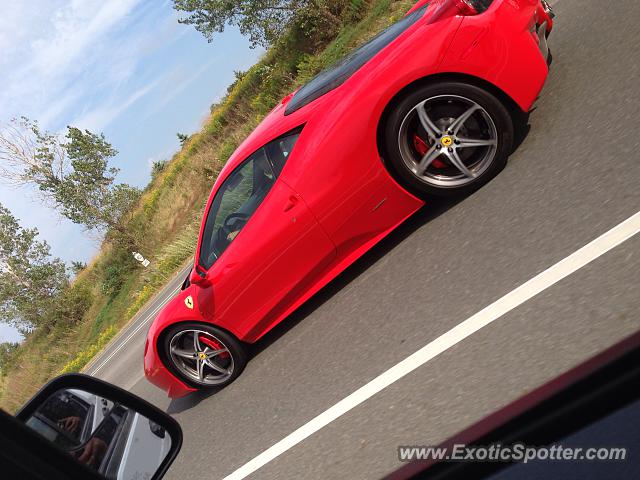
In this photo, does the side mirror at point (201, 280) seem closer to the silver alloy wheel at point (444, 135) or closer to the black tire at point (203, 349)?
the black tire at point (203, 349)

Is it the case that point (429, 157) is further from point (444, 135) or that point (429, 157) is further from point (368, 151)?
point (368, 151)

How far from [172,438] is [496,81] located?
3.56 metres


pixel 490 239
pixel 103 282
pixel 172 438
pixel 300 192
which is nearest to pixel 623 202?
pixel 490 239

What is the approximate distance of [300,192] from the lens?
492cm

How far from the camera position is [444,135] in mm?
4781

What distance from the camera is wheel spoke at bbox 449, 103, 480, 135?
4705 mm

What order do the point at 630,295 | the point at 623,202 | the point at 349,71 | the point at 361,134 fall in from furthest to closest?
the point at 349,71 < the point at 361,134 < the point at 623,202 < the point at 630,295

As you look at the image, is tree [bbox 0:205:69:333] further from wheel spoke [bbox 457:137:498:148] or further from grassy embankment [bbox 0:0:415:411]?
wheel spoke [bbox 457:137:498:148]

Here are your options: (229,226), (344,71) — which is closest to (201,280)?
(229,226)

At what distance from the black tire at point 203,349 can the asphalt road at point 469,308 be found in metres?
0.13

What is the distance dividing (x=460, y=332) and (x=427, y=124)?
175 centimetres

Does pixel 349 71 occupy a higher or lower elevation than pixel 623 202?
higher

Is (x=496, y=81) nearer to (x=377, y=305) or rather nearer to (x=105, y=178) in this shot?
(x=377, y=305)
